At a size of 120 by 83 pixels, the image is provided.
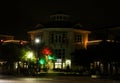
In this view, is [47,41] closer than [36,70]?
No

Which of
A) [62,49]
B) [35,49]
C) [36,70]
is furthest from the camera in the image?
[62,49]

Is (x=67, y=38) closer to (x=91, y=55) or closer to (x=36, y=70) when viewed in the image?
(x=91, y=55)

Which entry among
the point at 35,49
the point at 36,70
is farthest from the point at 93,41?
the point at 36,70

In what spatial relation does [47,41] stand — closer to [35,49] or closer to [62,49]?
[62,49]

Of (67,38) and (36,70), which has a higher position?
(67,38)

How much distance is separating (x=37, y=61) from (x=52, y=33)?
17120 mm

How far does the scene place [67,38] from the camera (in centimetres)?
9581

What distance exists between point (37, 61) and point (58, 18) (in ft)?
71.2

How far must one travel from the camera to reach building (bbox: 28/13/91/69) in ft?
309

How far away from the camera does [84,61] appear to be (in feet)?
284

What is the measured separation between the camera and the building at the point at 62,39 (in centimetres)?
9431

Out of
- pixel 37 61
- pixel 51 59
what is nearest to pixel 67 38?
pixel 51 59

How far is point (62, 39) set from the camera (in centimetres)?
9556

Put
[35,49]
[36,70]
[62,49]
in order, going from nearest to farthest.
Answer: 1. [36,70]
2. [35,49]
3. [62,49]
